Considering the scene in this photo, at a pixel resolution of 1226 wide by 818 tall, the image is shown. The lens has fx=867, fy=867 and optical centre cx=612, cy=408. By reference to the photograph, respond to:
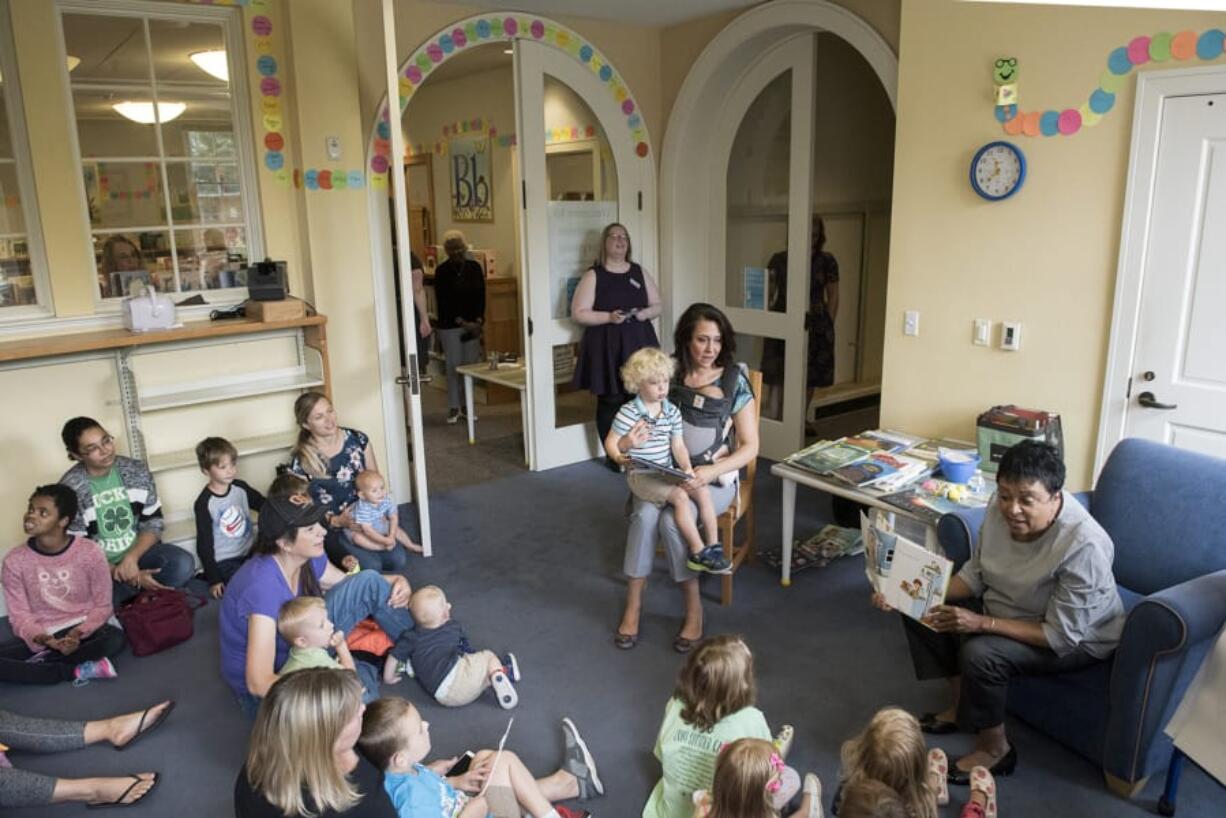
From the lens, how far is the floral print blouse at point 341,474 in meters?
3.89

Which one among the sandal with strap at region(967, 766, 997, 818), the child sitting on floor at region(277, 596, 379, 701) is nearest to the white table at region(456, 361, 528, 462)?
the child sitting on floor at region(277, 596, 379, 701)

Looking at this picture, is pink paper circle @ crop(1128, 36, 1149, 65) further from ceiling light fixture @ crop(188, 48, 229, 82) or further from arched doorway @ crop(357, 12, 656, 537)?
ceiling light fixture @ crop(188, 48, 229, 82)

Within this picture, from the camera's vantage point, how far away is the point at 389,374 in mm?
4703

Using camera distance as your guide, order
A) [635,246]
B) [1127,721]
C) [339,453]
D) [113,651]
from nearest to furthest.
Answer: [1127,721], [113,651], [339,453], [635,246]

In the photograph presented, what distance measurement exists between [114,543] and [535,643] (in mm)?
1874

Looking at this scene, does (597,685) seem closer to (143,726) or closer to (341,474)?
(143,726)

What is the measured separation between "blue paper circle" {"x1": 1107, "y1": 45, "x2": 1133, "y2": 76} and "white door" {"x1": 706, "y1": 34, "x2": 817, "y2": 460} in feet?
6.29

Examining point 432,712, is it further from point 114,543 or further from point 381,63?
point 381,63

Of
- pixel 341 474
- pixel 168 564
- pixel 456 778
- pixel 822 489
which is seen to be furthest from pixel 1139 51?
pixel 168 564

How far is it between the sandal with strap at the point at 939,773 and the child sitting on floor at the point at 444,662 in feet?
4.42

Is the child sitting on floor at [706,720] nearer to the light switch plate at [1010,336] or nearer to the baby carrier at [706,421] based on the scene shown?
the baby carrier at [706,421]

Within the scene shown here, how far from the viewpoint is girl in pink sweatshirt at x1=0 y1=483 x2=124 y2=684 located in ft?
10.6

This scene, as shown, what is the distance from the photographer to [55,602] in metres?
3.31

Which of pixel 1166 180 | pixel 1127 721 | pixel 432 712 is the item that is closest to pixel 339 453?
pixel 432 712
